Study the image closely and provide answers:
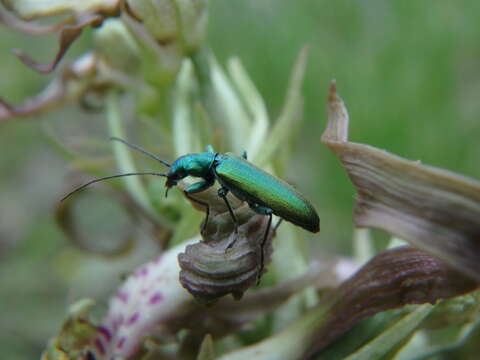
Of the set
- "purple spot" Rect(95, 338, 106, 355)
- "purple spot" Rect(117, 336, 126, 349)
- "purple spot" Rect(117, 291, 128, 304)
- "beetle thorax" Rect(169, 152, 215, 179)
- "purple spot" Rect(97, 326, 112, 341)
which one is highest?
"beetle thorax" Rect(169, 152, 215, 179)

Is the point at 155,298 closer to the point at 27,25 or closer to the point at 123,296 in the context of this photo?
the point at 123,296

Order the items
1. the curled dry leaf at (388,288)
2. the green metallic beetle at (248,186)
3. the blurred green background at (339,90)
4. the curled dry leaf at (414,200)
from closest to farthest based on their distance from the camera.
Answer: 1. the curled dry leaf at (414,200)
2. the curled dry leaf at (388,288)
3. the green metallic beetle at (248,186)
4. the blurred green background at (339,90)

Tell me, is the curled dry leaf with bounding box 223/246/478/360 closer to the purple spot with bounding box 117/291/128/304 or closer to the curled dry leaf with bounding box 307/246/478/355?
the curled dry leaf with bounding box 307/246/478/355

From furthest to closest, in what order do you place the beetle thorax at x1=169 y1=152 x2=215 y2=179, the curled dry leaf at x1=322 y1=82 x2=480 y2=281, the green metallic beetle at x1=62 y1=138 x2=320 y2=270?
the beetle thorax at x1=169 y1=152 x2=215 y2=179 → the green metallic beetle at x1=62 y1=138 x2=320 y2=270 → the curled dry leaf at x1=322 y1=82 x2=480 y2=281

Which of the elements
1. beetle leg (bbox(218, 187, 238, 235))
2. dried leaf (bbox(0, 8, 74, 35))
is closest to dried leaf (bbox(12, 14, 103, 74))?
dried leaf (bbox(0, 8, 74, 35))

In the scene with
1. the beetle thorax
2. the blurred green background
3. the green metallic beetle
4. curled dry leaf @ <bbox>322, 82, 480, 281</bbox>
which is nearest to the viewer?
curled dry leaf @ <bbox>322, 82, 480, 281</bbox>

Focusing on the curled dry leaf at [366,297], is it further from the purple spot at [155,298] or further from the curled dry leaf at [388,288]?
the purple spot at [155,298]

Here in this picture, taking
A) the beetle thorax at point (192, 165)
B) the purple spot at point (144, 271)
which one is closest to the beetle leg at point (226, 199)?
the beetle thorax at point (192, 165)

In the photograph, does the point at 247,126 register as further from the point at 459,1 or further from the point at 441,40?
the point at 459,1
